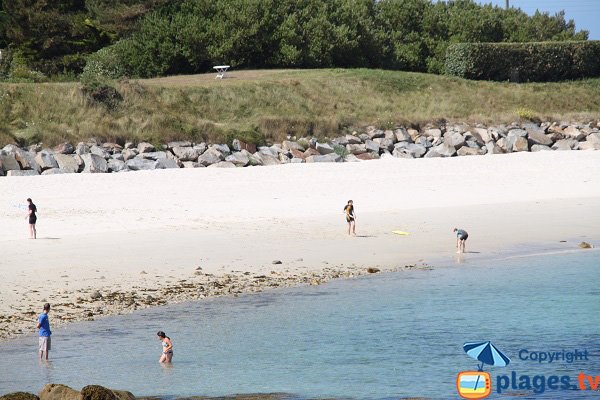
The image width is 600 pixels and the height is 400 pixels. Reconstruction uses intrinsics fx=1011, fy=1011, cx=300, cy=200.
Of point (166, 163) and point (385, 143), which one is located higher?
point (385, 143)

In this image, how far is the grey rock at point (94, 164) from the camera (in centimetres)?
3356

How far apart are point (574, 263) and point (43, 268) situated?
11882mm

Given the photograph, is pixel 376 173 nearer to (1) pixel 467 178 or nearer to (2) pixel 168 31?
(1) pixel 467 178

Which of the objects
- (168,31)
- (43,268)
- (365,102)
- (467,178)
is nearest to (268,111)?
(365,102)

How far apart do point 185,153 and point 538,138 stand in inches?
636

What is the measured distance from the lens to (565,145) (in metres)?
43.6

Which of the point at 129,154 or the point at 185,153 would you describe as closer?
the point at 129,154

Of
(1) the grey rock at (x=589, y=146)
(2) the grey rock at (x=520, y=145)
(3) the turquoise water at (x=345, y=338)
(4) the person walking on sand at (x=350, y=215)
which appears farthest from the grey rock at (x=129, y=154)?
(1) the grey rock at (x=589, y=146)

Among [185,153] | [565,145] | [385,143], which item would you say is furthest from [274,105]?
[565,145]

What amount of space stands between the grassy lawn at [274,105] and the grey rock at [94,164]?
10.5ft

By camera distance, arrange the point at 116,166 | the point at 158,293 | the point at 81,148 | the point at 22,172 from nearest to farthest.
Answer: the point at 158,293 → the point at 22,172 → the point at 116,166 → the point at 81,148

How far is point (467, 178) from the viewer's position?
115 ft

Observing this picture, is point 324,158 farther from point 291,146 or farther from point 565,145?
point 565,145

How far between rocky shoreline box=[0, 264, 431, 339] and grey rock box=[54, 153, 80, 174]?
1352 cm
